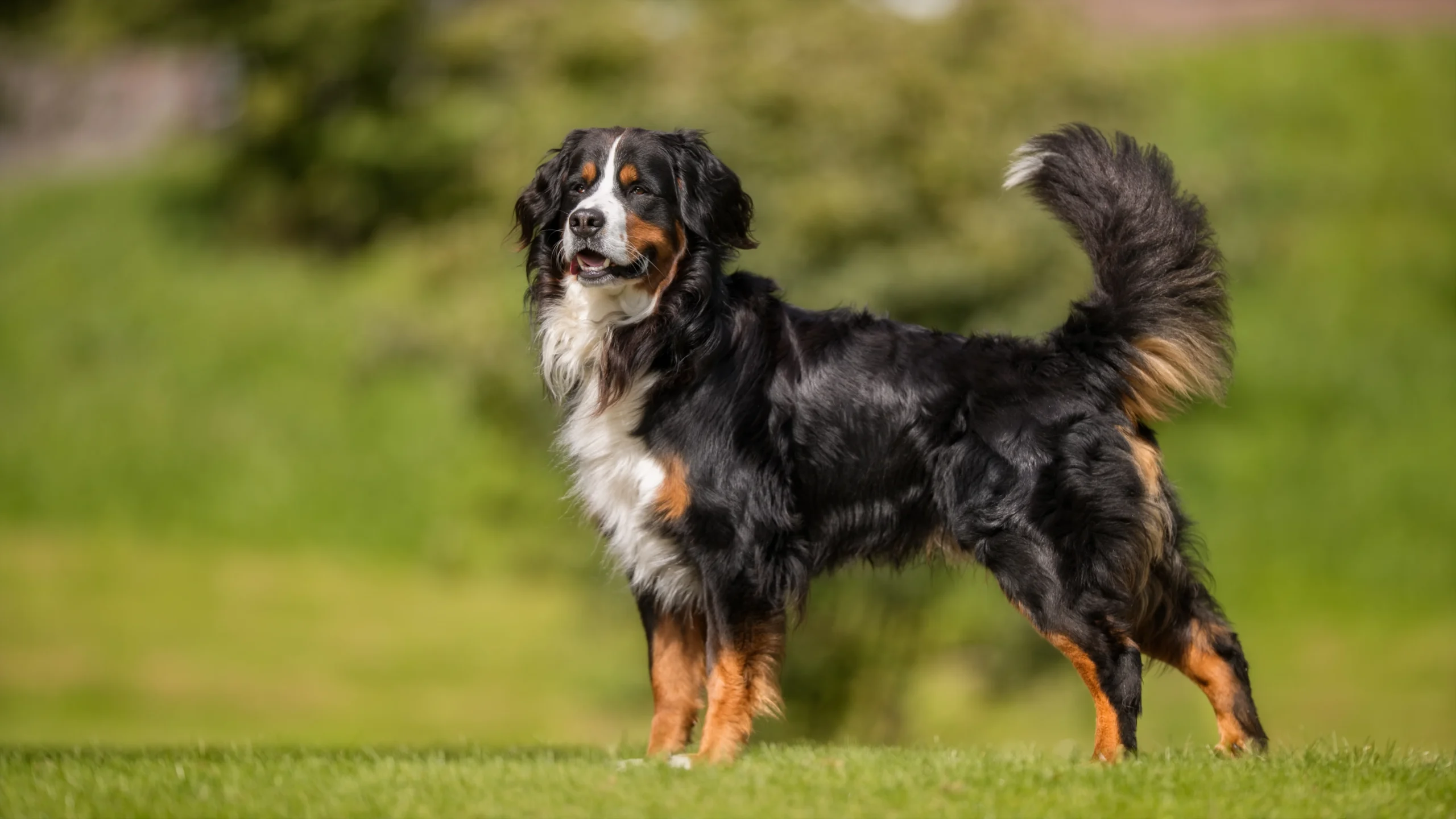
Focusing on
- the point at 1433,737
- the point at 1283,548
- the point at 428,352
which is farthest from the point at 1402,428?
the point at 428,352

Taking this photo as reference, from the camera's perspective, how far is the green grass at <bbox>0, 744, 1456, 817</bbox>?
534cm

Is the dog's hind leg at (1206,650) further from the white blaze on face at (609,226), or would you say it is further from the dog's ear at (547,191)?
the dog's ear at (547,191)

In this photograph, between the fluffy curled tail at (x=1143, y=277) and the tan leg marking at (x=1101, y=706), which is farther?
the fluffy curled tail at (x=1143, y=277)

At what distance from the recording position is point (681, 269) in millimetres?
6512

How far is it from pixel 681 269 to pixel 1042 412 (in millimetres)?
1673

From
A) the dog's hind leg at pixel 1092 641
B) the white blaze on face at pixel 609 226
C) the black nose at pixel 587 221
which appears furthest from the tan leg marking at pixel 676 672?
the black nose at pixel 587 221

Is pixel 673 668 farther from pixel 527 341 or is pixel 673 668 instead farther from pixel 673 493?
pixel 527 341

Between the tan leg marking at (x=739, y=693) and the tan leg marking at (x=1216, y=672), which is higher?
the tan leg marking at (x=1216, y=672)

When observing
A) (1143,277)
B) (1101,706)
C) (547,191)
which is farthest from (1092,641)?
A: (547,191)

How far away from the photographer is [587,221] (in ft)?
20.4

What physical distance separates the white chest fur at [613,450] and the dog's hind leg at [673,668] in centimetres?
12

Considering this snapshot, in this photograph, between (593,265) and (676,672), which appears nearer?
(593,265)

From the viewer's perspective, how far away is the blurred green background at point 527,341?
46.9ft

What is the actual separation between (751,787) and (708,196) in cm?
256
